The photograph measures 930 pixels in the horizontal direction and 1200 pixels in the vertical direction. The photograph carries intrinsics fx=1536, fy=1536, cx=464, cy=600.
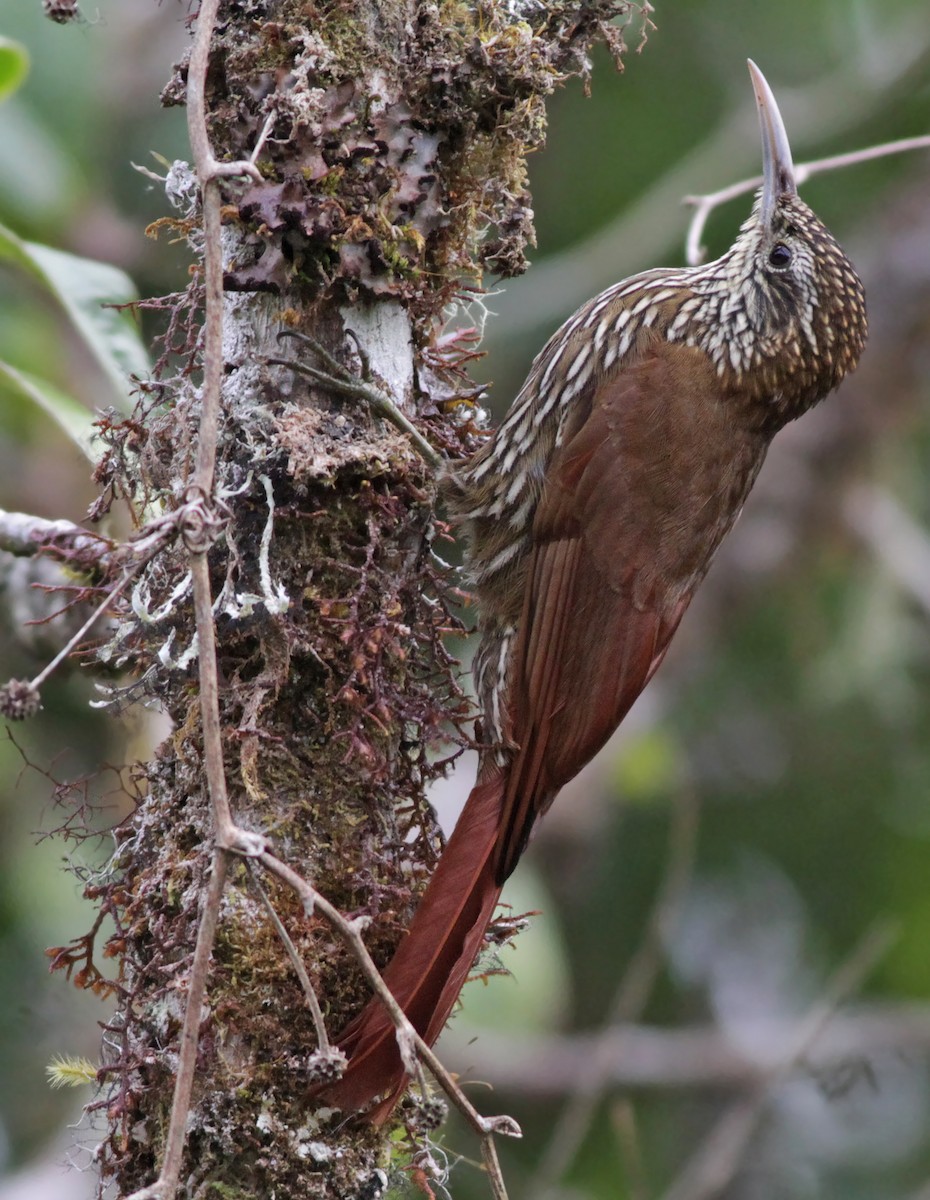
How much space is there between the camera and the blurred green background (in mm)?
4742

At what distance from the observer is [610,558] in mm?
2670

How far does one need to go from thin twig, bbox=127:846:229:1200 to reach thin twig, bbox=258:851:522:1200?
0.05 m

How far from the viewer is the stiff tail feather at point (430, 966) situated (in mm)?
1950

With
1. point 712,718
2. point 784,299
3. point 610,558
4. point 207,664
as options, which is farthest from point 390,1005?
point 712,718

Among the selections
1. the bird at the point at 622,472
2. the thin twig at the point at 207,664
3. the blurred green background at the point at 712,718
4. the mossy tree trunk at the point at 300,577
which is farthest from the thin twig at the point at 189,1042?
the blurred green background at the point at 712,718

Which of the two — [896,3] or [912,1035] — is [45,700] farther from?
[896,3]

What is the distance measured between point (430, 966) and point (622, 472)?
998mm

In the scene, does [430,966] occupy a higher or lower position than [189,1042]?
lower

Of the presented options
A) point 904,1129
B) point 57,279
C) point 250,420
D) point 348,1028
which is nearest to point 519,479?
point 250,420

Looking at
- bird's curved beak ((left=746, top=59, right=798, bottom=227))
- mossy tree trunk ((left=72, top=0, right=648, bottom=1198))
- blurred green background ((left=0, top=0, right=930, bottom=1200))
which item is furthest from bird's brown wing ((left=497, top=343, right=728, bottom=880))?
blurred green background ((left=0, top=0, right=930, bottom=1200))

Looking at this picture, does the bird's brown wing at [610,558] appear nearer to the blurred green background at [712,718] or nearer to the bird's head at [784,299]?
the bird's head at [784,299]

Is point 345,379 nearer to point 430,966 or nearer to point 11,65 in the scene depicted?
point 430,966

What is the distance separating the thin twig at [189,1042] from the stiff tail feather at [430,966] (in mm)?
404

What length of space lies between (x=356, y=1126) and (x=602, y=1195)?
4.23 meters
